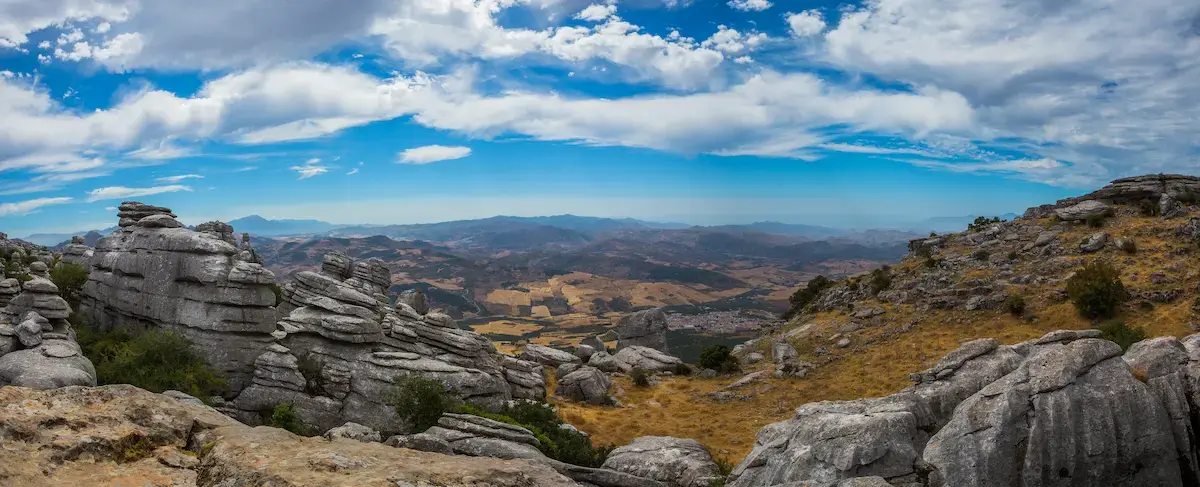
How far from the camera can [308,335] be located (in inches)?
1395

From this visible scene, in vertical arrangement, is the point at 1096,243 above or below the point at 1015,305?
above

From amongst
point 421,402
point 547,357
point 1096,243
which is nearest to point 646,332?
point 547,357

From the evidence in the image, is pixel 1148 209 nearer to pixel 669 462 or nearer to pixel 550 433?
pixel 669 462

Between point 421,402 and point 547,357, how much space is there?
80.3 feet

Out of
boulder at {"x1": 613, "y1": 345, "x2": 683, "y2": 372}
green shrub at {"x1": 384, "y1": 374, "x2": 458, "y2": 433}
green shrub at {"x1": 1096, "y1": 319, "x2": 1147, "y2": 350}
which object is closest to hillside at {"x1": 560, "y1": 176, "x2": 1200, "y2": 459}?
green shrub at {"x1": 1096, "y1": 319, "x2": 1147, "y2": 350}

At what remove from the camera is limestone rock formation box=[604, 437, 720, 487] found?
24.3m

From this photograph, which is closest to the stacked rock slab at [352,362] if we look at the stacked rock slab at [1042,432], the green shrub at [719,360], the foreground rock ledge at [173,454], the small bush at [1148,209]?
the green shrub at [719,360]

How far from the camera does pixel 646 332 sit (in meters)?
63.3

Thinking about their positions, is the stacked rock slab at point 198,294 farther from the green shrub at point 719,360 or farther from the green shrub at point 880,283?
the green shrub at point 880,283

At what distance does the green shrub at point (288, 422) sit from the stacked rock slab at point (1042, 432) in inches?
959

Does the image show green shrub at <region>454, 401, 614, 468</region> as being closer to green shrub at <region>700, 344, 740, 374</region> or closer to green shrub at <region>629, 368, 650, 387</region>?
green shrub at <region>629, 368, 650, 387</region>

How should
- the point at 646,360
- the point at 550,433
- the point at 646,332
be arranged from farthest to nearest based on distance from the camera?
the point at 646,332, the point at 646,360, the point at 550,433

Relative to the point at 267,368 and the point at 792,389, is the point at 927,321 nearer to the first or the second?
the point at 792,389

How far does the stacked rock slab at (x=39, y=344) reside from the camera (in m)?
24.3
